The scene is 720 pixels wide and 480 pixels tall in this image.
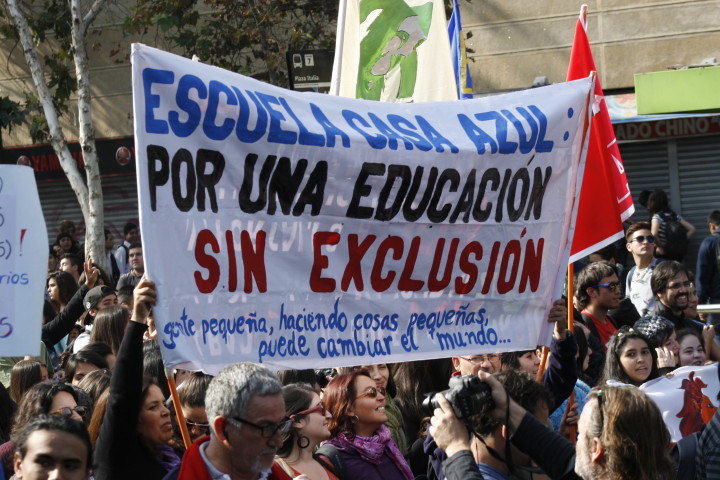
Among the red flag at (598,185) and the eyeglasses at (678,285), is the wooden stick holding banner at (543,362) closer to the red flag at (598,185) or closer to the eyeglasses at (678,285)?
the red flag at (598,185)

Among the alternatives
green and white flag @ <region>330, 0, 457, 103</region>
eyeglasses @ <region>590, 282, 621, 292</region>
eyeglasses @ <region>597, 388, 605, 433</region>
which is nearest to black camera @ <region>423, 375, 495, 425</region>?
eyeglasses @ <region>597, 388, 605, 433</region>

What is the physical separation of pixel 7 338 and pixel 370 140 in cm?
228

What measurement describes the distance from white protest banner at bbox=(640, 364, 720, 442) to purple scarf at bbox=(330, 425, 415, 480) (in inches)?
54.8

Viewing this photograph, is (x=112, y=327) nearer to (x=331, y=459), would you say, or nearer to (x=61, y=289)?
(x=61, y=289)

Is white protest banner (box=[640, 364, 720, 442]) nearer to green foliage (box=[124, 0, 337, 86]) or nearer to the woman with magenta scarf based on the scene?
the woman with magenta scarf

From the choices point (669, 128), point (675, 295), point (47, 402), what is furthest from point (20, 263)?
point (669, 128)

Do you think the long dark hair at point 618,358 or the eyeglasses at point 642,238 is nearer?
the long dark hair at point 618,358

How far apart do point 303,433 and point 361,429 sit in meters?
0.61

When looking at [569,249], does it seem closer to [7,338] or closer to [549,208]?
[549,208]

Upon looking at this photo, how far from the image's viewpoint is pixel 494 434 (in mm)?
4145

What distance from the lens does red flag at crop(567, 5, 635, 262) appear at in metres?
6.19

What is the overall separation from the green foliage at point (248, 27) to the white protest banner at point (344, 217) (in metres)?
10.7

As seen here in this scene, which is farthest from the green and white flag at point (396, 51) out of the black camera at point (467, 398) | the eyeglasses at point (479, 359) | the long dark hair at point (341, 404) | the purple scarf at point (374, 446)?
the black camera at point (467, 398)

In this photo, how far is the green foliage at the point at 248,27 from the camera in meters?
16.2
